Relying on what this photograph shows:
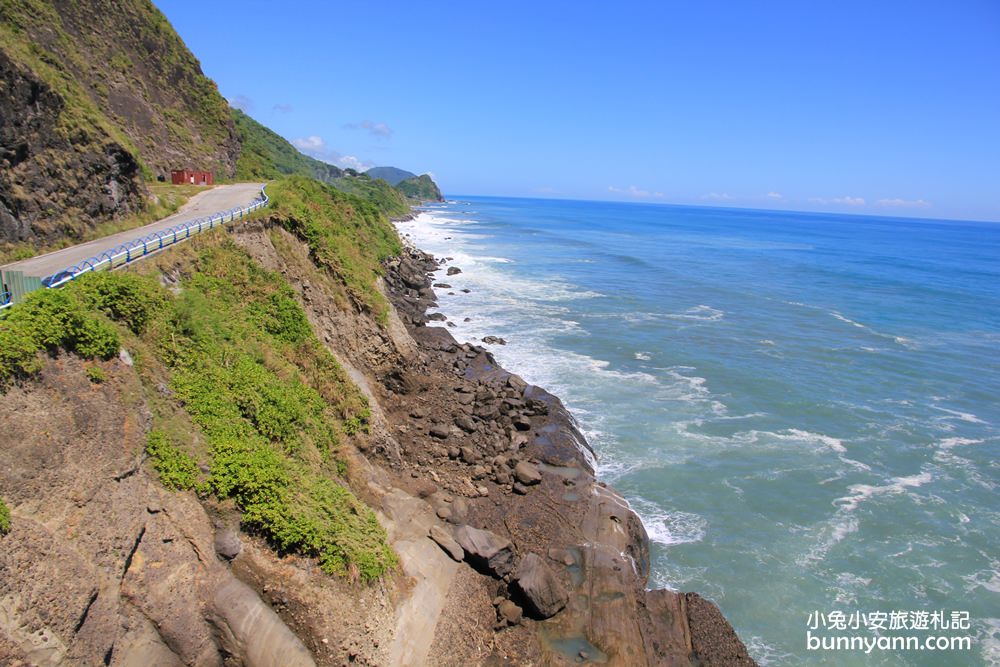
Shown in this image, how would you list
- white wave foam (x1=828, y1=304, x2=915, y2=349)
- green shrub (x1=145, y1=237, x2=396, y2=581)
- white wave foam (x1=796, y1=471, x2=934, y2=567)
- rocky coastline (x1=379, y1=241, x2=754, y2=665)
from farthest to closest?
white wave foam (x1=828, y1=304, x2=915, y2=349) → white wave foam (x1=796, y1=471, x2=934, y2=567) → rocky coastline (x1=379, y1=241, x2=754, y2=665) → green shrub (x1=145, y1=237, x2=396, y2=581)

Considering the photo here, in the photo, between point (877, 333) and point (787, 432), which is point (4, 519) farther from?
point (877, 333)

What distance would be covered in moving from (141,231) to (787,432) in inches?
1196

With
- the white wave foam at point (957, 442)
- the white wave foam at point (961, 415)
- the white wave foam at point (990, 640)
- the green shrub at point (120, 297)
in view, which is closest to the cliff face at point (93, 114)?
the green shrub at point (120, 297)

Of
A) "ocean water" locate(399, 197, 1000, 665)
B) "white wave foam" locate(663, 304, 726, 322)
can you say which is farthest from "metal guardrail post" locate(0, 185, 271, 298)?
"white wave foam" locate(663, 304, 726, 322)

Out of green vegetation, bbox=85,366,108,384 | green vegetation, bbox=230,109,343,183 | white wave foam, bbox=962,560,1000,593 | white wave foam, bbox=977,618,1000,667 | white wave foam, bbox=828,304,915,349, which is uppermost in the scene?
green vegetation, bbox=230,109,343,183

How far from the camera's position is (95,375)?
1172 centimetres

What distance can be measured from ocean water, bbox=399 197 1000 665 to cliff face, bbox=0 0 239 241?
2103 cm

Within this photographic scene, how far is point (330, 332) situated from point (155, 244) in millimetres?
7457

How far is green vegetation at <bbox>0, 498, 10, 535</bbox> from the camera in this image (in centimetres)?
871

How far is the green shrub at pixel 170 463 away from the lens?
1160 cm

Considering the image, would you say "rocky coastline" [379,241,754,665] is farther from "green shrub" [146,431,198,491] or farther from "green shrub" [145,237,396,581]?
"green shrub" [146,431,198,491]

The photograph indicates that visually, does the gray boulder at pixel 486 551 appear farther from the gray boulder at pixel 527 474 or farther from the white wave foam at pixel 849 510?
the white wave foam at pixel 849 510

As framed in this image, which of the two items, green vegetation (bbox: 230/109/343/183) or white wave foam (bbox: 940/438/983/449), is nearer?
white wave foam (bbox: 940/438/983/449)

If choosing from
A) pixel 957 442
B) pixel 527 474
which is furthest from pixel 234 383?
pixel 957 442
